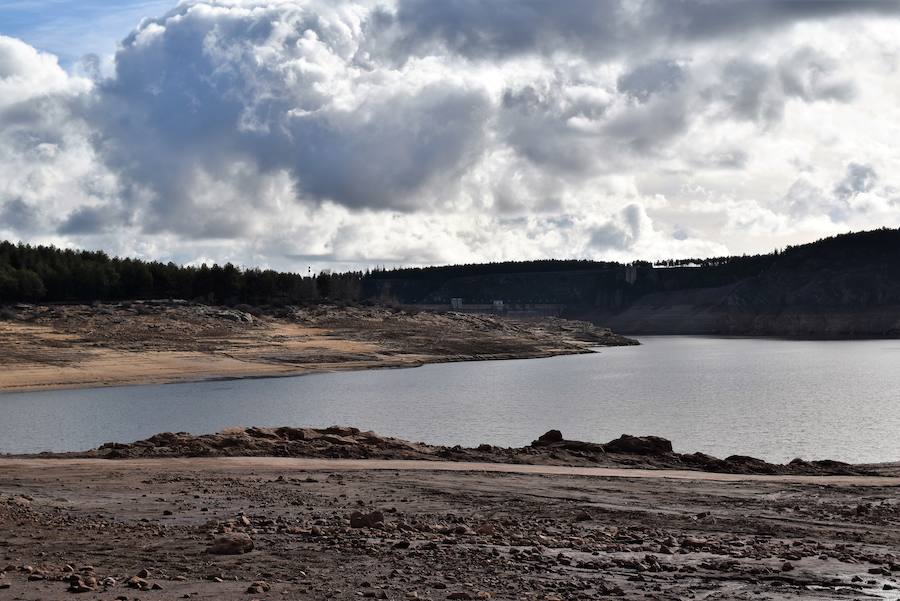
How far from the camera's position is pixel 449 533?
15.4 m

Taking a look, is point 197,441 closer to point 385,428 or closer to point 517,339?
point 385,428

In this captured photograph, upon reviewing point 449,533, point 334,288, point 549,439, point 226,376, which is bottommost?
point 449,533

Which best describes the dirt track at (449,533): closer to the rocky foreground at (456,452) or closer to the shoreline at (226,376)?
the rocky foreground at (456,452)

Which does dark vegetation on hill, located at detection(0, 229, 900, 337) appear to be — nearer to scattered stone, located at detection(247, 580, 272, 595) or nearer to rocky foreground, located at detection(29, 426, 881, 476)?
rocky foreground, located at detection(29, 426, 881, 476)

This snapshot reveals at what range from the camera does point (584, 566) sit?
13508mm

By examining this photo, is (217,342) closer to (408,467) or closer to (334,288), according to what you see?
(334,288)

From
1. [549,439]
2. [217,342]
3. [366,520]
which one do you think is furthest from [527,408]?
[217,342]

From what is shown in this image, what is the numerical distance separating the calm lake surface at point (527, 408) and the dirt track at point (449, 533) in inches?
438

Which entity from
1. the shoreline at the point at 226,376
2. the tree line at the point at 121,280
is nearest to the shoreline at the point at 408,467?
the shoreline at the point at 226,376

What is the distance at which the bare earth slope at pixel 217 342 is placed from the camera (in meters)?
72.8

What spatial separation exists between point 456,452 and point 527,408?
765 inches

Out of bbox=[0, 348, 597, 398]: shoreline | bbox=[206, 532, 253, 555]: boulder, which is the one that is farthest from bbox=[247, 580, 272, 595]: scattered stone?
bbox=[0, 348, 597, 398]: shoreline

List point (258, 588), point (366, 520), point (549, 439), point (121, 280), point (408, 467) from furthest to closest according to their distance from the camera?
point (121, 280), point (549, 439), point (408, 467), point (366, 520), point (258, 588)

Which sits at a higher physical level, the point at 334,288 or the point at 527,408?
the point at 334,288
